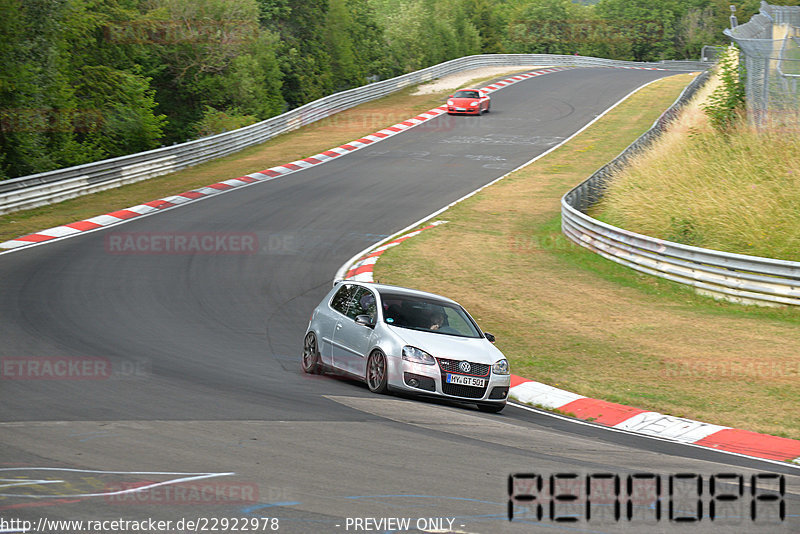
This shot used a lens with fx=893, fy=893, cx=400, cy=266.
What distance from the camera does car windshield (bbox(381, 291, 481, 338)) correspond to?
1224cm

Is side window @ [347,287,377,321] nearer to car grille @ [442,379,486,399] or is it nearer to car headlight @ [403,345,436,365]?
car headlight @ [403,345,436,365]

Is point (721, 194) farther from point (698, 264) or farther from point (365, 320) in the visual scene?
point (365, 320)

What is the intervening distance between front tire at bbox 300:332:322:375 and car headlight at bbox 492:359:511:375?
8.79ft

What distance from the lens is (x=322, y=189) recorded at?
30.6m

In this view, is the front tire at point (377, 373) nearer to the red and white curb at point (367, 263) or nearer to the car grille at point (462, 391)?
the car grille at point (462, 391)

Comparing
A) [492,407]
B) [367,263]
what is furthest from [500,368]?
[367,263]

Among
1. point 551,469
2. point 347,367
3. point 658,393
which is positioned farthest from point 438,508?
point 658,393

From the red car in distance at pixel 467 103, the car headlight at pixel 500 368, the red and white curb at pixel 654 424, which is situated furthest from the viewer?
the red car in distance at pixel 467 103

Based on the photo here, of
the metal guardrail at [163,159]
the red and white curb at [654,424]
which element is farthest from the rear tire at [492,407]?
the metal guardrail at [163,159]

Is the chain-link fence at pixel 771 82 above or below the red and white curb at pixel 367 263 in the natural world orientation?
above

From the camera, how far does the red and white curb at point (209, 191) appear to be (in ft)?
73.8

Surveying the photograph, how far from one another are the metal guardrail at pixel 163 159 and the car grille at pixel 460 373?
17663mm

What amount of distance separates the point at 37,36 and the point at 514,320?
69.9ft

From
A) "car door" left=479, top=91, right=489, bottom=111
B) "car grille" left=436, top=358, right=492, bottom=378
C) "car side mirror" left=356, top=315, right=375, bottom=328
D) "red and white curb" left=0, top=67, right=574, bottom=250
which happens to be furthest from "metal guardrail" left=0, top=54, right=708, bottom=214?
"car grille" left=436, top=358, right=492, bottom=378
